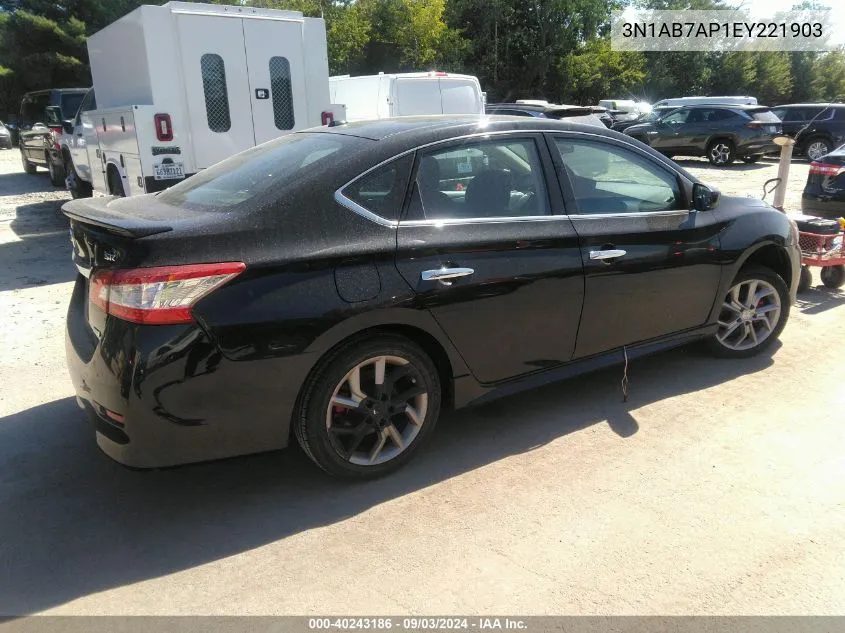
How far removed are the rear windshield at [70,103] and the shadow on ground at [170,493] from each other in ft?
38.9

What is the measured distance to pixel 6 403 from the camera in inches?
162

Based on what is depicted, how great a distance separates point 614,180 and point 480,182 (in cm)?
101

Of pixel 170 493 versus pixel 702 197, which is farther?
pixel 702 197

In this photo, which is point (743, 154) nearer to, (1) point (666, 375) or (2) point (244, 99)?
(2) point (244, 99)

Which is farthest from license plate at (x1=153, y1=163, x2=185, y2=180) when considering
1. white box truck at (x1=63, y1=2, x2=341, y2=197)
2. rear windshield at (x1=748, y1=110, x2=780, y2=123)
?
rear windshield at (x1=748, y1=110, x2=780, y2=123)

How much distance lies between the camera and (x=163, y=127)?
7.54 m

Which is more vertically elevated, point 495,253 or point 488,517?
point 495,253

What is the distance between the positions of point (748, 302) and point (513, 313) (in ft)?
6.92

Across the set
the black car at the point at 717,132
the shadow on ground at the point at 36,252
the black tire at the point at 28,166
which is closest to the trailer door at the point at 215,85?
the shadow on ground at the point at 36,252

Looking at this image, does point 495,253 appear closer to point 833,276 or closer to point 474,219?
point 474,219

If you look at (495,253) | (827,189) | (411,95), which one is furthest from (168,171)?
(827,189)

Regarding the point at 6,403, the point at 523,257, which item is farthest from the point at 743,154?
the point at 6,403

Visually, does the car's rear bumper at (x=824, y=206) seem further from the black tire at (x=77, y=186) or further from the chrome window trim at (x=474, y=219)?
the black tire at (x=77, y=186)

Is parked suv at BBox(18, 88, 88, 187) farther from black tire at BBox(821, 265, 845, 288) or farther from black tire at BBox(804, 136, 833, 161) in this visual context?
black tire at BBox(804, 136, 833, 161)
